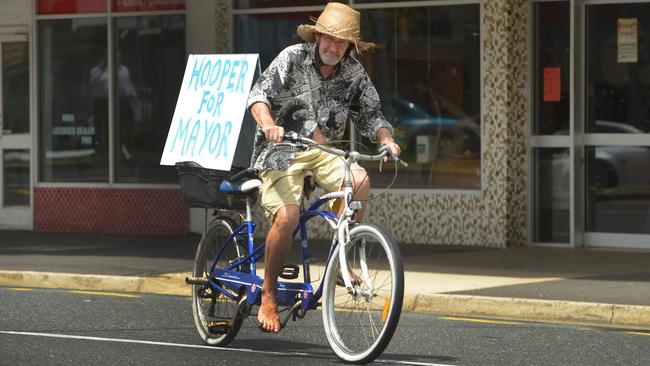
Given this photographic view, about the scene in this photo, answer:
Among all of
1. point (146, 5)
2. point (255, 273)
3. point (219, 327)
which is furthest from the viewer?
point (146, 5)

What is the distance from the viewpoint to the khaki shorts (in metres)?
7.46

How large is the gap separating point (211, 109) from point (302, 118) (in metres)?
1.11

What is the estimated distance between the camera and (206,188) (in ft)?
26.2

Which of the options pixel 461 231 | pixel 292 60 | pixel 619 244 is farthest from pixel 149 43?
pixel 292 60

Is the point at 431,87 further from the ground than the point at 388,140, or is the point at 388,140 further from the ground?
the point at 431,87

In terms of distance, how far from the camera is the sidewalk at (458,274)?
10.1 metres

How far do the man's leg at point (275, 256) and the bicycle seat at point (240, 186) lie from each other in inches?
12.7

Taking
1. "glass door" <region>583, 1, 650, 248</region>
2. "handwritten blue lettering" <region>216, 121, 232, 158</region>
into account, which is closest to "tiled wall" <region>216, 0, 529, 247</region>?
"glass door" <region>583, 1, 650, 248</region>

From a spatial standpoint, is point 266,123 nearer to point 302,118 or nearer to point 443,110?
point 302,118

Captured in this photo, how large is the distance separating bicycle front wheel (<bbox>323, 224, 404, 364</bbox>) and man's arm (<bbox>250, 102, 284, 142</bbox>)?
63 centimetres

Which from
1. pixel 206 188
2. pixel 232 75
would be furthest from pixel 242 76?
pixel 206 188

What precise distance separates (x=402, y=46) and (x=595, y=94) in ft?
7.13

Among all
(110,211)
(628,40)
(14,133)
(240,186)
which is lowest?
(110,211)

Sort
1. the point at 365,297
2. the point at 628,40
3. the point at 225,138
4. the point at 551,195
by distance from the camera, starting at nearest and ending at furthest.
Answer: the point at 365,297 → the point at 225,138 → the point at 628,40 → the point at 551,195
